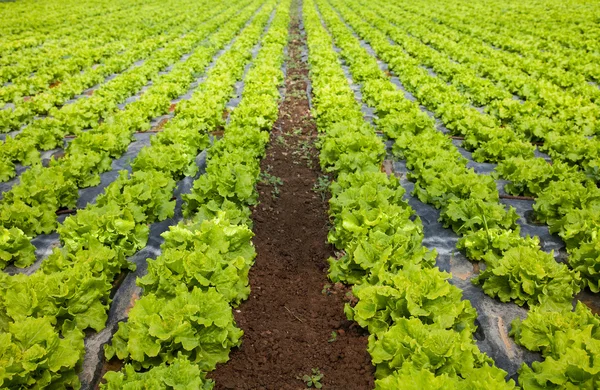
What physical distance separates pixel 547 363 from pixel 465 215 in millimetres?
3013

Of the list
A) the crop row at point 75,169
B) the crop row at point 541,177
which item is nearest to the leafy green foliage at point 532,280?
the crop row at point 541,177

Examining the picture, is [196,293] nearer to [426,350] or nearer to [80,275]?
[80,275]

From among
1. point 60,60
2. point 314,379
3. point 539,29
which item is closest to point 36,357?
point 314,379

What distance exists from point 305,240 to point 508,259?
317 centimetres

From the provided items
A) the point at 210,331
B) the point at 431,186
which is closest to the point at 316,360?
the point at 210,331

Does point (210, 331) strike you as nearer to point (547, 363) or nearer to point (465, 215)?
point (547, 363)

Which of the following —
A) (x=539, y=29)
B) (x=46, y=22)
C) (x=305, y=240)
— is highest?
(x=539, y=29)

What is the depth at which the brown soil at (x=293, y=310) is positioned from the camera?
16.4 feet

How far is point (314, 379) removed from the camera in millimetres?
4926

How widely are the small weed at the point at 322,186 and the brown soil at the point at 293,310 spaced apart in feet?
0.39

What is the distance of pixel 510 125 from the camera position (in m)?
11.1

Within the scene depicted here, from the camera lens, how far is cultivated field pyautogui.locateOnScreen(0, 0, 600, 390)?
4625 millimetres

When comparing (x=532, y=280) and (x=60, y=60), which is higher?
(x=532, y=280)

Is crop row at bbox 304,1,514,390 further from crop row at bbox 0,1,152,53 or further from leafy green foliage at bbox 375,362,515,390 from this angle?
crop row at bbox 0,1,152,53
